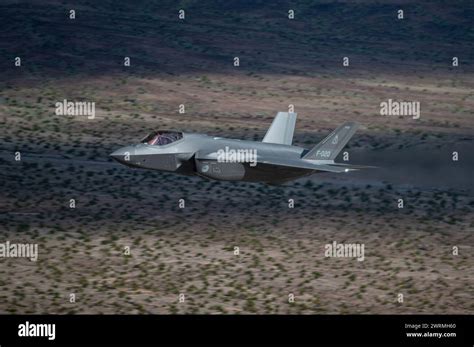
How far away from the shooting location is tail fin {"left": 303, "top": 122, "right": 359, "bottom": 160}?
134 ft

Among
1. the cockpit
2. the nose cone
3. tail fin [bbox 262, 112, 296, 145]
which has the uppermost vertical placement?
tail fin [bbox 262, 112, 296, 145]

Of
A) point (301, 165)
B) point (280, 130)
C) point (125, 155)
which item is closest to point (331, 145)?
point (301, 165)

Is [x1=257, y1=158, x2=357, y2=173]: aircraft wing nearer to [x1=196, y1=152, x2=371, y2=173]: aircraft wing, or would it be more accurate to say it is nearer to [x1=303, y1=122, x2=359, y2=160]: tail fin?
[x1=196, y1=152, x2=371, y2=173]: aircraft wing

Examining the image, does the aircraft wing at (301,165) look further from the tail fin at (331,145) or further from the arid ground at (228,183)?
the arid ground at (228,183)

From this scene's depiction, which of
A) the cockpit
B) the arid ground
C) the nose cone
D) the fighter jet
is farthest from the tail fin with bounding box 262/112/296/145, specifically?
the nose cone

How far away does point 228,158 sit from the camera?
3997 centimetres

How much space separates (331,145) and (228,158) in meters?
4.56

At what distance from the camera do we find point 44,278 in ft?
118

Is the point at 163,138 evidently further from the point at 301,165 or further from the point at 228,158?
the point at 301,165

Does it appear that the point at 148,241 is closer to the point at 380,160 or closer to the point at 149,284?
the point at 149,284

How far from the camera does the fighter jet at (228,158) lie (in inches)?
1575

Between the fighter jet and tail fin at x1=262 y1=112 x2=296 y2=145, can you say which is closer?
the fighter jet

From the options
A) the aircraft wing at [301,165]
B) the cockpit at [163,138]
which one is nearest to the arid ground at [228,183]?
the aircraft wing at [301,165]

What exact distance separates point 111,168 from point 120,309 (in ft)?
60.9
